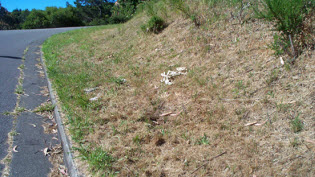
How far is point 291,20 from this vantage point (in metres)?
4.26

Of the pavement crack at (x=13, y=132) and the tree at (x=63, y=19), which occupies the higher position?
the tree at (x=63, y=19)

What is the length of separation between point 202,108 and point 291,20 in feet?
6.70

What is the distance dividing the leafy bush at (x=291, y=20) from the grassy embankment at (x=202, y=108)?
0.67ft

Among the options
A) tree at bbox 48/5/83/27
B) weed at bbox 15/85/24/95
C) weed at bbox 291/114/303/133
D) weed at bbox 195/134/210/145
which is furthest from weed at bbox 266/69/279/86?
tree at bbox 48/5/83/27

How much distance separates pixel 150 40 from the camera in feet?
24.8

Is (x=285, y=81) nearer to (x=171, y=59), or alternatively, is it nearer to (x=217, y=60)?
(x=217, y=60)

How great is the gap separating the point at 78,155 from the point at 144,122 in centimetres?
104

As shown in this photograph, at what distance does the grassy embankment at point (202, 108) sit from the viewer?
2.98 m

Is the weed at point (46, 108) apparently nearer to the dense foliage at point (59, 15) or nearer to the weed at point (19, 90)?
the weed at point (19, 90)

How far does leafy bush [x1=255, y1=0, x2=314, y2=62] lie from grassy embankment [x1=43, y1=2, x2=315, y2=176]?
8.1 inches

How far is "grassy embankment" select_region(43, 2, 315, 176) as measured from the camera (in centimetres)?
298

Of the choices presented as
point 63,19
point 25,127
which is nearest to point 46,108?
point 25,127

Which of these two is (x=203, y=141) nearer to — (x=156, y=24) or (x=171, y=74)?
(x=171, y=74)

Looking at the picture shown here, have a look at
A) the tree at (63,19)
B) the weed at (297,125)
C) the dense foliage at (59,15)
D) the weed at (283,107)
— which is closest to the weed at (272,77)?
the weed at (283,107)
